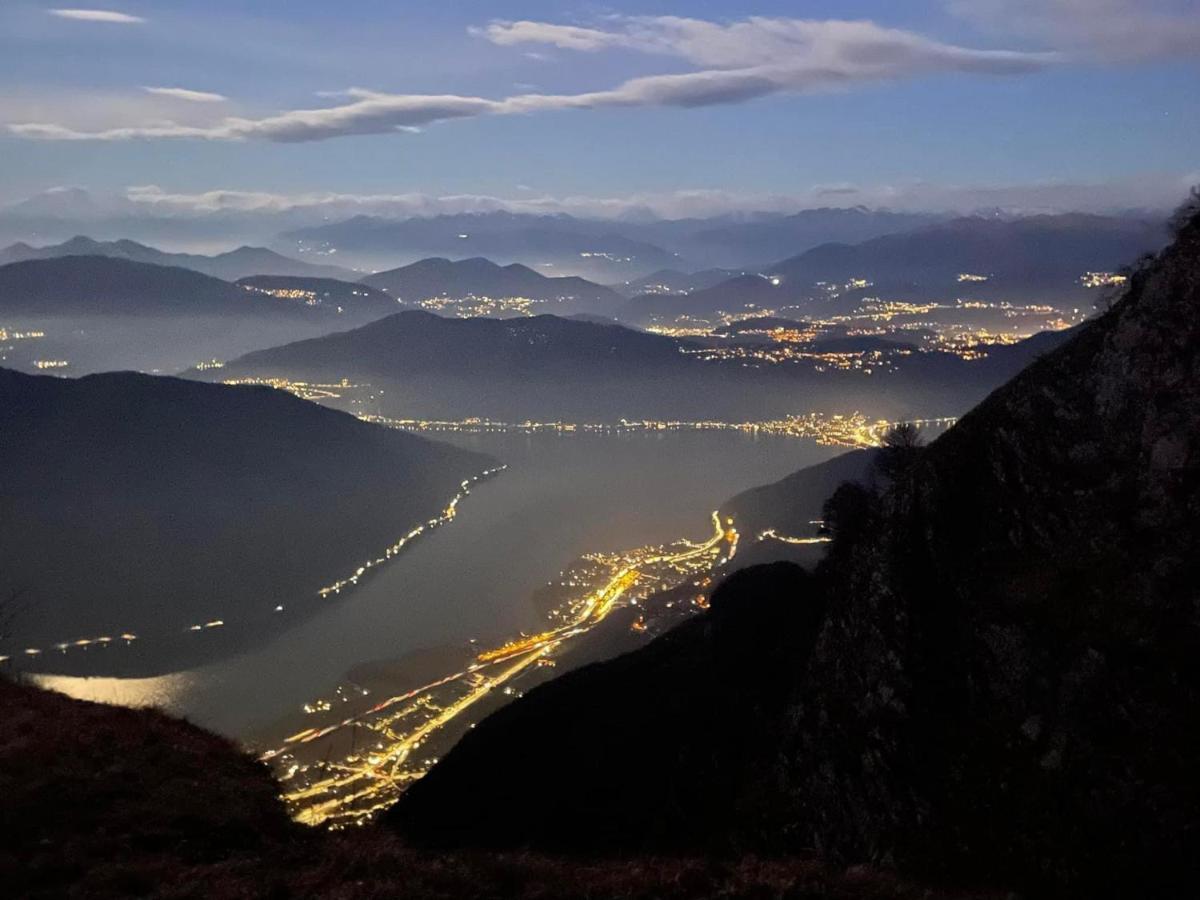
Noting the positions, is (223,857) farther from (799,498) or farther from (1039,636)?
(799,498)

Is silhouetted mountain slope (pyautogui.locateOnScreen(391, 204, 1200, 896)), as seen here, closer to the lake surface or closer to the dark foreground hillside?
the dark foreground hillside

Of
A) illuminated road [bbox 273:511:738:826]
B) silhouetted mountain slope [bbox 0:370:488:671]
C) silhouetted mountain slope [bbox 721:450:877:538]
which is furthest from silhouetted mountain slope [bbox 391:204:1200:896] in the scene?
silhouetted mountain slope [bbox 721:450:877:538]

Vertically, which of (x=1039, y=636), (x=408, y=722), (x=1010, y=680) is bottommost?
(x=408, y=722)

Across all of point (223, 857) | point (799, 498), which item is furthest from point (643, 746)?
point (799, 498)

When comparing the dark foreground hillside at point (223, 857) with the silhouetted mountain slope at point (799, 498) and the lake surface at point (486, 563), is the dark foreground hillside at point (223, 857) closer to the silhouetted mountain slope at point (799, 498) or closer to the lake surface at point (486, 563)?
the lake surface at point (486, 563)

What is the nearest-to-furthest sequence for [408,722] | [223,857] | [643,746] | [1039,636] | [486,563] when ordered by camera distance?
[223,857], [1039,636], [643,746], [408,722], [486,563]

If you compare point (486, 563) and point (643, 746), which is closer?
point (643, 746)
